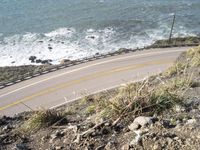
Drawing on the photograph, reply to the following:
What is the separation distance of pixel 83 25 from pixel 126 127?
140ft

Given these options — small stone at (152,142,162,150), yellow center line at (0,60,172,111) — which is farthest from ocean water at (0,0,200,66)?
small stone at (152,142,162,150)

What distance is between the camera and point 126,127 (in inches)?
361

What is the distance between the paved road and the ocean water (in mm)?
9306

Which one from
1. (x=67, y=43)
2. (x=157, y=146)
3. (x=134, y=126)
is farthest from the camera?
(x=67, y=43)

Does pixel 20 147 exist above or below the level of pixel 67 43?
above

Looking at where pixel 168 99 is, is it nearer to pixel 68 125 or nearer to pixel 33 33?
pixel 68 125

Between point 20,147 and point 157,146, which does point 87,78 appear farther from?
point 157,146

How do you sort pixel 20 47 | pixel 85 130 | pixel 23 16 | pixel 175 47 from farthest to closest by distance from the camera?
pixel 23 16 < pixel 20 47 < pixel 175 47 < pixel 85 130

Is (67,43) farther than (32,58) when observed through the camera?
Yes

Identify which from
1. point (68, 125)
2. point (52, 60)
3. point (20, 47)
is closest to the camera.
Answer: point (68, 125)

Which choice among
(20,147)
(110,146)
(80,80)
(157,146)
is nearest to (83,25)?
(80,80)

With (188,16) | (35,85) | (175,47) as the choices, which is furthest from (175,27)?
(35,85)

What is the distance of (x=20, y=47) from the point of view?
1809 inches

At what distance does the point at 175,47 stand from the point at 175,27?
1438 centimetres
